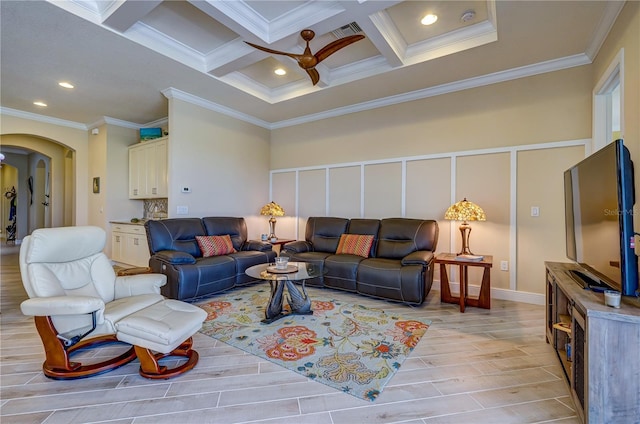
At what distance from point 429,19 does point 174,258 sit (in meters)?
3.84

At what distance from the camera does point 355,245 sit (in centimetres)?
416

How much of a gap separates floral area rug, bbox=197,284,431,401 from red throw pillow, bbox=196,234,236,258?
0.73 m

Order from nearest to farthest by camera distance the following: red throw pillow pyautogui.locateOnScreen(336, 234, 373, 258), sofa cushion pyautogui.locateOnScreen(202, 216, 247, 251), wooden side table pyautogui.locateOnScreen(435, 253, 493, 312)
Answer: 1. wooden side table pyautogui.locateOnScreen(435, 253, 493, 312)
2. red throw pillow pyautogui.locateOnScreen(336, 234, 373, 258)
3. sofa cushion pyautogui.locateOnScreen(202, 216, 247, 251)

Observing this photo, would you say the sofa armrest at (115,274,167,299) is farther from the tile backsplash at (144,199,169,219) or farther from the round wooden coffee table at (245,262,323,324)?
the tile backsplash at (144,199,169,219)

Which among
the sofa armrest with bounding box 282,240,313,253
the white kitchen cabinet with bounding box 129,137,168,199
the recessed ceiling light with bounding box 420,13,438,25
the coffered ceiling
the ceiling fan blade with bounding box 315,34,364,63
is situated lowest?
the sofa armrest with bounding box 282,240,313,253

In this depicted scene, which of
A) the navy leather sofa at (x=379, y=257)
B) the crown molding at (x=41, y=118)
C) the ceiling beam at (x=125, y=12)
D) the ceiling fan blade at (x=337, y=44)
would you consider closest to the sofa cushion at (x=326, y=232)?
the navy leather sofa at (x=379, y=257)

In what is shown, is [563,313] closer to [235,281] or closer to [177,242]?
[235,281]

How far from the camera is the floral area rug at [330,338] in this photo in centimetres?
200

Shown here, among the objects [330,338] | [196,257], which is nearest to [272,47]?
[196,257]

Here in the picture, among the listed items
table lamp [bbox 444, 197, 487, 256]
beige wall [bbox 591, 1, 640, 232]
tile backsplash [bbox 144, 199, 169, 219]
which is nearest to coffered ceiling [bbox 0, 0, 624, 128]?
beige wall [bbox 591, 1, 640, 232]

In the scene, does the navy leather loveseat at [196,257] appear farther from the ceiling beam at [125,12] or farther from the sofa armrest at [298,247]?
the ceiling beam at [125,12]

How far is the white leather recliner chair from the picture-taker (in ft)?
6.06

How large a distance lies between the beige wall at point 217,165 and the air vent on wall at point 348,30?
264cm

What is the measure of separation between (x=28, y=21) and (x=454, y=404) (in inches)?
184
